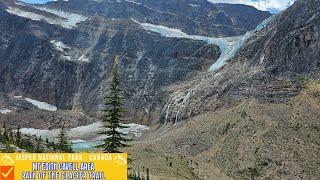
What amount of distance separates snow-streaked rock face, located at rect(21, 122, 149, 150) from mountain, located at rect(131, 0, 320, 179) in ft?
37.5

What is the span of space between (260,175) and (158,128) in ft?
253

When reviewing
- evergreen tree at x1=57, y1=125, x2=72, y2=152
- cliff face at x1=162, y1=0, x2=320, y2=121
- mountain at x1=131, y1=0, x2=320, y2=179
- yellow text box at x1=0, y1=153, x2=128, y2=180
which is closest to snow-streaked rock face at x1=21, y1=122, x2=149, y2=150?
mountain at x1=131, y1=0, x2=320, y2=179

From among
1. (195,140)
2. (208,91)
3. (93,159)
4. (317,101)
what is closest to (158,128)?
(208,91)

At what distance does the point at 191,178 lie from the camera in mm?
102188

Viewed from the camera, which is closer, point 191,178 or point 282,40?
point 191,178

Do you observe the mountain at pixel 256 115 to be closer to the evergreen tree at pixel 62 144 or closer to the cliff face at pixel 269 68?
the cliff face at pixel 269 68

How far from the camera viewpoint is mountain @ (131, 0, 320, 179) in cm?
10531

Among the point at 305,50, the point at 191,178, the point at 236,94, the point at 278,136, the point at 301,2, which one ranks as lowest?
the point at 191,178

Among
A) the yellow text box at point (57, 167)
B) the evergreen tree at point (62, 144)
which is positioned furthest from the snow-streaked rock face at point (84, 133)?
the yellow text box at point (57, 167)

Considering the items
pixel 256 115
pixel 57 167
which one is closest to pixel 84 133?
pixel 256 115

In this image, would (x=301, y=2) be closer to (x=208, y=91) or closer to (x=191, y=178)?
(x=208, y=91)

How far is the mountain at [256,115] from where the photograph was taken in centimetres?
10531

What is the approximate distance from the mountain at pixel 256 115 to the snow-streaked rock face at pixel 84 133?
37.5 ft

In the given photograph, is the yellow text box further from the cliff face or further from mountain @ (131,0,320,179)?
the cliff face
